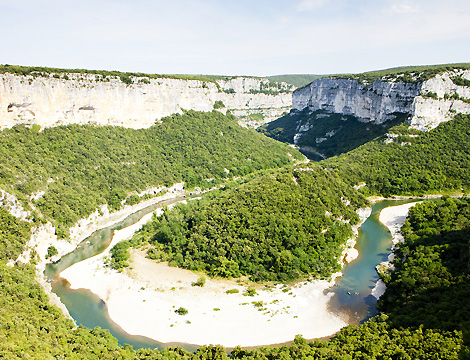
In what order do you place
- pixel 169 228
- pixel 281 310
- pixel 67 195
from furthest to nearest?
pixel 67 195 < pixel 169 228 < pixel 281 310

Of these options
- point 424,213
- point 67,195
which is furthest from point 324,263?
point 67,195

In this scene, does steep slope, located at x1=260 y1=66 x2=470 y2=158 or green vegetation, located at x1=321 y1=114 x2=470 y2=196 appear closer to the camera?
green vegetation, located at x1=321 y1=114 x2=470 y2=196

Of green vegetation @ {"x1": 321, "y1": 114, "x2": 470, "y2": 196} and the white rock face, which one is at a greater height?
the white rock face

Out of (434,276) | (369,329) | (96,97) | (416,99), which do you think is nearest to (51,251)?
(96,97)

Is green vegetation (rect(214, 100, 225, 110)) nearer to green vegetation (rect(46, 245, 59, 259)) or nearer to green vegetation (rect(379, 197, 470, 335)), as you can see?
green vegetation (rect(46, 245, 59, 259))

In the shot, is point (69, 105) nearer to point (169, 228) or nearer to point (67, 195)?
point (67, 195)

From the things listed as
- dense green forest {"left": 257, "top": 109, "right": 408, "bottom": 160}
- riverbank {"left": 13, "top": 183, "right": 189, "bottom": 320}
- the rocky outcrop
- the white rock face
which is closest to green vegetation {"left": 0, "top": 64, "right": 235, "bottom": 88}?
Answer: the white rock face

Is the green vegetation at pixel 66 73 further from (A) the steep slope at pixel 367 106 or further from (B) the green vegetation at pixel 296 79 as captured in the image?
(B) the green vegetation at pixel 296 79
